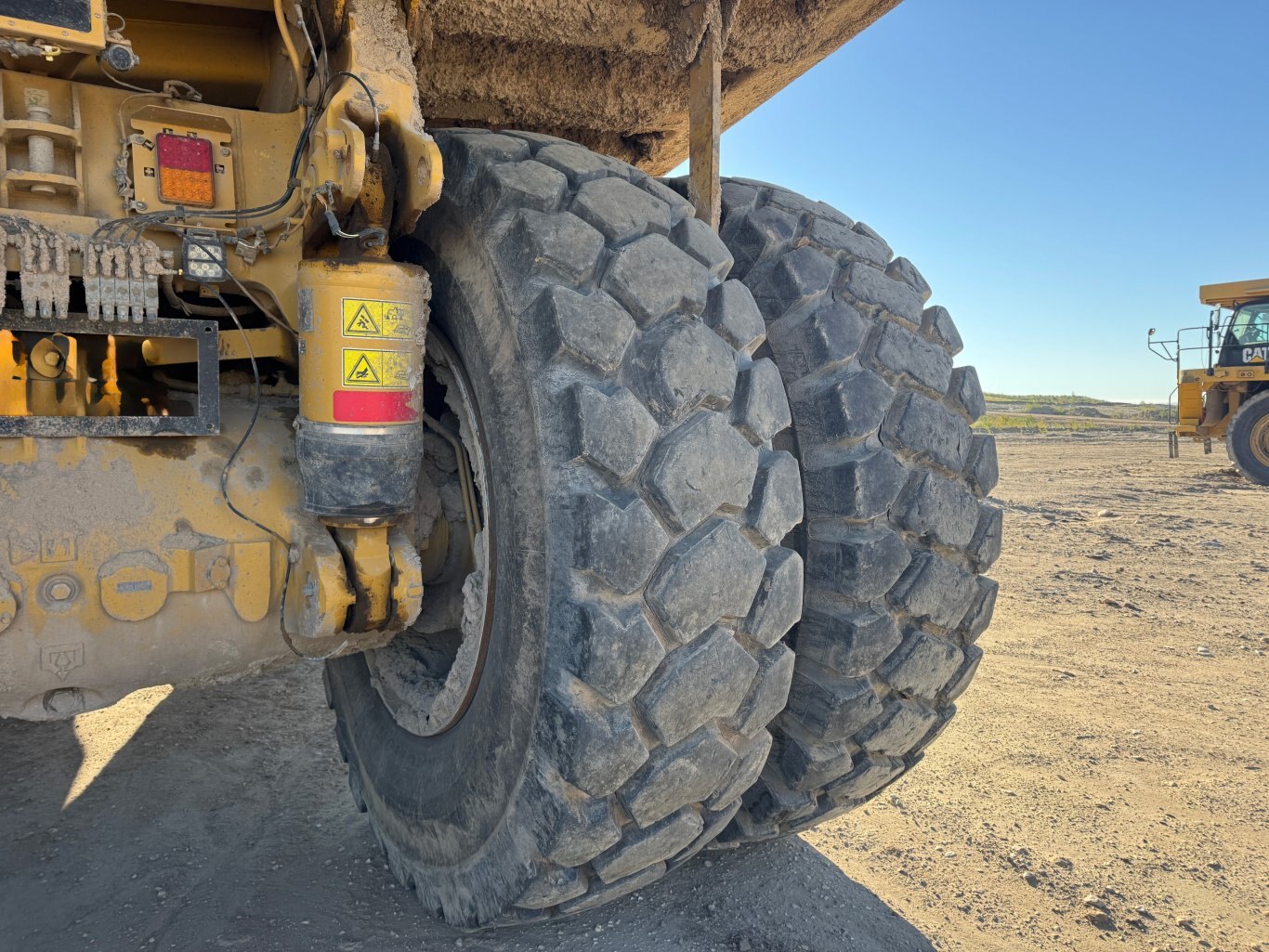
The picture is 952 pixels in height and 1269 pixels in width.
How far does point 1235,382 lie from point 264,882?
1681cm

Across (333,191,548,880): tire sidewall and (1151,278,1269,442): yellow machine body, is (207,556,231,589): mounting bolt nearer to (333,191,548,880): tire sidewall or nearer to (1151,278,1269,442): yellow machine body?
(333,191,548,880): tire sidewall

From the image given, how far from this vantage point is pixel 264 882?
7.32 ft

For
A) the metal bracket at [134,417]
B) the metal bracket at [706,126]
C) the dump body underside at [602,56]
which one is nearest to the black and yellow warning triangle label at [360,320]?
the metal bracket at [134,417]

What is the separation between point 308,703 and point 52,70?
8.45 ft

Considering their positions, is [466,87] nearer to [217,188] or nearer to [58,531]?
[217,188]

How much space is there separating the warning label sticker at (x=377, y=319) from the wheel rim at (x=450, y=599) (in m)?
0.16

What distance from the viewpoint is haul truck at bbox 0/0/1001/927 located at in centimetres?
154

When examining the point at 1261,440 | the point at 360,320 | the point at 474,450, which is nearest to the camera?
the point at 360,320

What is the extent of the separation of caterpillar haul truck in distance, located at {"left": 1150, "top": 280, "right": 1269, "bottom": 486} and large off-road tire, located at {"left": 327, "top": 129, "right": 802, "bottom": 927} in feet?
49.1

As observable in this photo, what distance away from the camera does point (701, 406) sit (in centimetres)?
161

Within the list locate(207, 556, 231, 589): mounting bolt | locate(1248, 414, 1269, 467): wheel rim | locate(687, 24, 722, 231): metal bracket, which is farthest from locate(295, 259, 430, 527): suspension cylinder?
locate(1248, 414, 1269, 467): wheel rim

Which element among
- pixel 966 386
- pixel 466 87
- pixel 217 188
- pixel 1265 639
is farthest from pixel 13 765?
pixel 1265 639

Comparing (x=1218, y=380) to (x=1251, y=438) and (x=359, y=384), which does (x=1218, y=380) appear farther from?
(x=359, y=384)

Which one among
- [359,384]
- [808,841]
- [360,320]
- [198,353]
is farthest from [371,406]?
[808,841]
